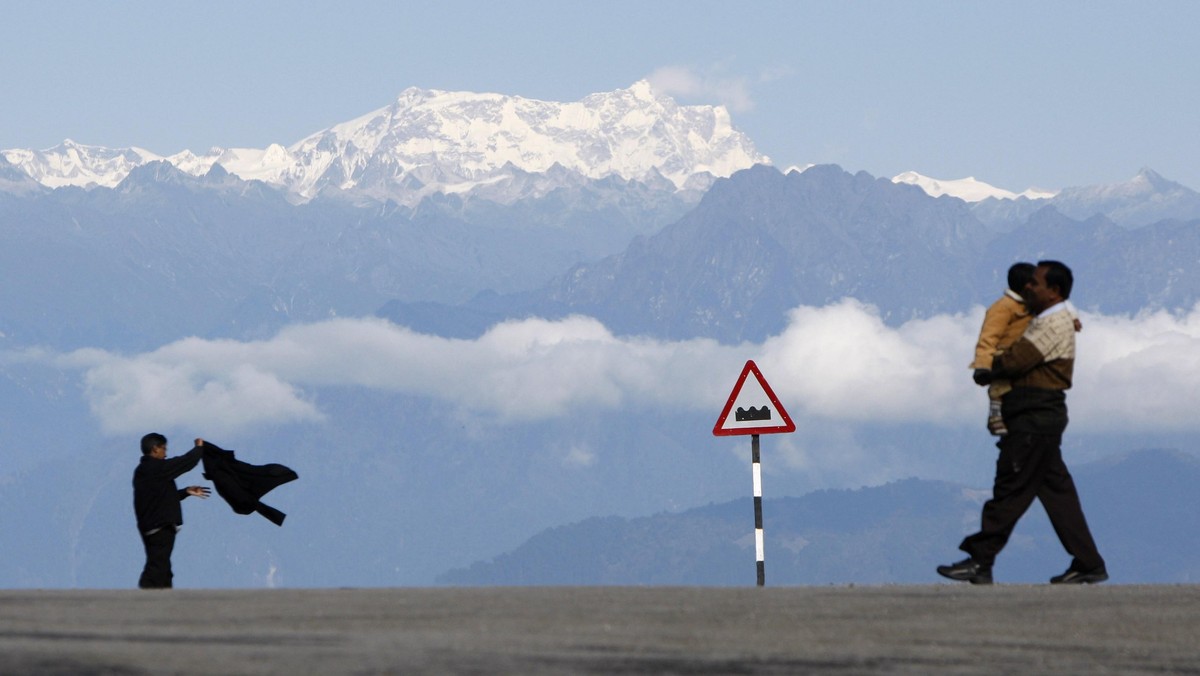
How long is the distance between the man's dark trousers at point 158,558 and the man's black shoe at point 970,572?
19.8 ft

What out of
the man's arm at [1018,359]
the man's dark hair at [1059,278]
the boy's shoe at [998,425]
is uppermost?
the man's dark hair at [1059,278]

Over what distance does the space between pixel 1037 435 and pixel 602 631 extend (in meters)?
4.85

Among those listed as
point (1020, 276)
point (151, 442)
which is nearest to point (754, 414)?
point (151, 442)

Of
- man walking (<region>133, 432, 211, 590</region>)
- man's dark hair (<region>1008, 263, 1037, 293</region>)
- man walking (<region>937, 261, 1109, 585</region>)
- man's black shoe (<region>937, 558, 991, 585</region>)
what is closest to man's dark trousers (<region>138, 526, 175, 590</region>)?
man walking (<region>133, 432, 211, 590</region>)

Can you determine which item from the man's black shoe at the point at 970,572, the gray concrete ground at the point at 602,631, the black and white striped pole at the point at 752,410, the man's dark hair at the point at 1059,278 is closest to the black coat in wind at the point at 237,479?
the black and white striped pole at the point at 752,410

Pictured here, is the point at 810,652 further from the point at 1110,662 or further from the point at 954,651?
the point at 1110,662

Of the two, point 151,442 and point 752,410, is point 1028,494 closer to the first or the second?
point 752,410

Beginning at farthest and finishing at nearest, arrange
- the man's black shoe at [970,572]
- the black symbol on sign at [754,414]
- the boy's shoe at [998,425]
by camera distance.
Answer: the black symbol on sign at [754,414] < the boy's shoe at [998,425] < the man's black shoe at [970,572]

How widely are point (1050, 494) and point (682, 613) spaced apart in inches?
150

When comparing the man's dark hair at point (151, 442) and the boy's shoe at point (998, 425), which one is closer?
the boy's shoe at point (998, 425)

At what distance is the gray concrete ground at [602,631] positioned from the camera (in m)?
7.70

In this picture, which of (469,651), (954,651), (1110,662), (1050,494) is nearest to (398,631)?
(469,651)

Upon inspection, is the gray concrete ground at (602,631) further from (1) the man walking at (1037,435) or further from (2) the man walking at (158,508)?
(2) the man walking at (158,508)

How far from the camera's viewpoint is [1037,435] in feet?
42.6
